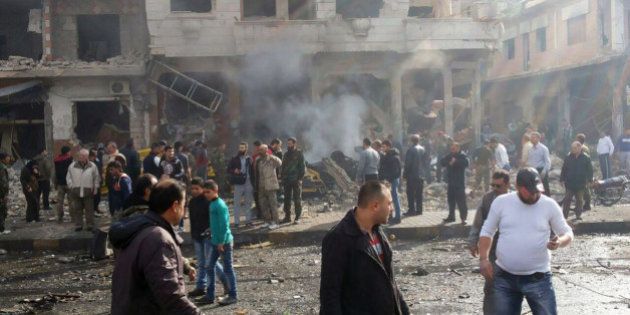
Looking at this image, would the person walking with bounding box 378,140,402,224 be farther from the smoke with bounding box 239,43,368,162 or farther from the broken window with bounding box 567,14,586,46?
the broken window with bounding box 567,14,586,46

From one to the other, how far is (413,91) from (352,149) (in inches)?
186

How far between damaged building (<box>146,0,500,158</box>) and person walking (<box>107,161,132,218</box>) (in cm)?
1032

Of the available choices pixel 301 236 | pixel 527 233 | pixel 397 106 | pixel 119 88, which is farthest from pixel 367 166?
pixel 119 88

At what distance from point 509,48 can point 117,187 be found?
1156 inches

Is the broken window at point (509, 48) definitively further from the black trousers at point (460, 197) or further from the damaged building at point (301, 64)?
the black trousers at point (460, 197)

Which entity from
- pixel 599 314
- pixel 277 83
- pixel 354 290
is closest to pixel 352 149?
pixel 277 83

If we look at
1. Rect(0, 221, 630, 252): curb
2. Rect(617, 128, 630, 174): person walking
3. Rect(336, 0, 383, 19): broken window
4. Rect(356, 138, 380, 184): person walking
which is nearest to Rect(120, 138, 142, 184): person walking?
Rect(0, 221, 630, 252): curb

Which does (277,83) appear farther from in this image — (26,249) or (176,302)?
(176,302)

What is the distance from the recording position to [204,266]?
782 cm

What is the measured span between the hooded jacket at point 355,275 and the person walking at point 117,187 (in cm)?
810

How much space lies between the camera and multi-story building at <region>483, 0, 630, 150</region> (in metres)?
25.7

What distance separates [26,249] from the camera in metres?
12.0

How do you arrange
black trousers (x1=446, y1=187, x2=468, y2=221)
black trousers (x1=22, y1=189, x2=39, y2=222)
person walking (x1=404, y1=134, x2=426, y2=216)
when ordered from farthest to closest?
black trousers (x1=22, y1=189, x2=39, y2=222) → person walking (x1=404, y1=134, x2=426, y2=216) → black trousers (x1=446, y1=187, x2=468, y2=221)

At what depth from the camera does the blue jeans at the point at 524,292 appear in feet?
14.9
